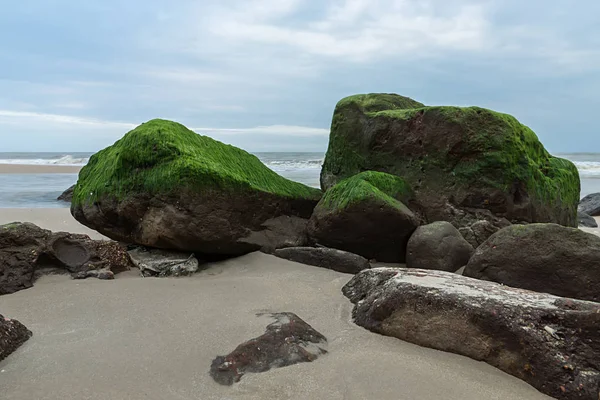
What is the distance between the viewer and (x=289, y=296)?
4039 mm

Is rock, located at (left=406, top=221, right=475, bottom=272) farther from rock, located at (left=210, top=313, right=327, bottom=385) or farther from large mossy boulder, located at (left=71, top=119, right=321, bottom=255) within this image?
rock, located at (left=210, top=313, right=327, bottom=385)

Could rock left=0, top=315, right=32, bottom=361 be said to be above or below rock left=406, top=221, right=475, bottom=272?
Answer: below

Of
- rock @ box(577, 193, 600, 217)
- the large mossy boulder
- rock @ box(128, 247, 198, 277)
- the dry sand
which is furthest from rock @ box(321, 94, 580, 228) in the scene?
rock @ box(577, 193, 600, 217)

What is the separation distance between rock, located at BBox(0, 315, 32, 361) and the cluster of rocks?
1.30 metres

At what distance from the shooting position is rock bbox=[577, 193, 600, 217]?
12080 mm

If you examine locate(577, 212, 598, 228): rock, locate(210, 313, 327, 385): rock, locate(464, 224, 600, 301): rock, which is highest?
locate(464, 224, 600, 301): rock

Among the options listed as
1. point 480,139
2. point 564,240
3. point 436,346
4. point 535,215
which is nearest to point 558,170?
point 535,215

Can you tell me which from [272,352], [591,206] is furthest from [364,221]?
[591,206]

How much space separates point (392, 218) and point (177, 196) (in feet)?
7.81

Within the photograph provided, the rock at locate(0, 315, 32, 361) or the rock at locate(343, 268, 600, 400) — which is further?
the rock at locate(0, 315, 32, 361)

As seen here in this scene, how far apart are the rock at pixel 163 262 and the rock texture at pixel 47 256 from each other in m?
0.19

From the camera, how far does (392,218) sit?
521cm

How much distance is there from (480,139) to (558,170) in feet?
5.73

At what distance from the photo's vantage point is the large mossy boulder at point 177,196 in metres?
4.96
